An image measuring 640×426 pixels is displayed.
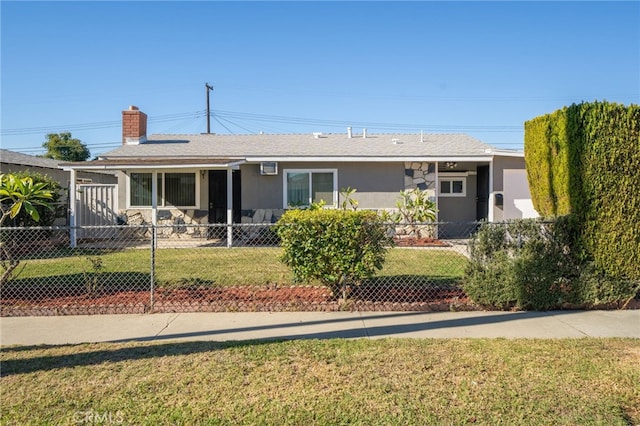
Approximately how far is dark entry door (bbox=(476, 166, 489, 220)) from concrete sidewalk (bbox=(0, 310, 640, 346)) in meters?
9.90

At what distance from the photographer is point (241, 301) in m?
6.54

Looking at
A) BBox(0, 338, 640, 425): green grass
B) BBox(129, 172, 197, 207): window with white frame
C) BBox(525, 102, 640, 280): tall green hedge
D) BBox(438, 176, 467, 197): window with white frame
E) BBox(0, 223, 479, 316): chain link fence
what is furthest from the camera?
BBox(438, 176, 467, 197): window with white frame

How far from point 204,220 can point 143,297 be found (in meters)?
8.28

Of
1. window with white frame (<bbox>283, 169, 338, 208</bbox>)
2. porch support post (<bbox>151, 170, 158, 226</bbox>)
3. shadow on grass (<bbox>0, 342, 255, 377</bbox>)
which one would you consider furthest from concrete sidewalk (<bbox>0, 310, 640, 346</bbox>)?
window with white frame (<bbox>283, 169, 338, 208</bbox>)

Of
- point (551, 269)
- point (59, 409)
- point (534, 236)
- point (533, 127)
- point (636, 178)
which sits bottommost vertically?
point (59, 409)

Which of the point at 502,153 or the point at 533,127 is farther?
the point at 502,153

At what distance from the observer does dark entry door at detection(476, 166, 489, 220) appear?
15.6 m

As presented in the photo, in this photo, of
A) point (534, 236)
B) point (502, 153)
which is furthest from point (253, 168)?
point (534, 236)

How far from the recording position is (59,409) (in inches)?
132

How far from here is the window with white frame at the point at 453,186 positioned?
16609 mm

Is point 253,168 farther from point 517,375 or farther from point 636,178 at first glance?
point 517,375

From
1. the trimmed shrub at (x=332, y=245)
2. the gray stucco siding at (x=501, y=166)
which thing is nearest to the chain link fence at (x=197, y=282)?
the trimmed shrub at (x=332, y=245)

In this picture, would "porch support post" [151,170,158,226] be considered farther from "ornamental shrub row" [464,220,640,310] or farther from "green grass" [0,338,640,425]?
"ornamental shrub row" [464,220,640,310]

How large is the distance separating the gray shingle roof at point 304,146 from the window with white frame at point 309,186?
68 centimetres
